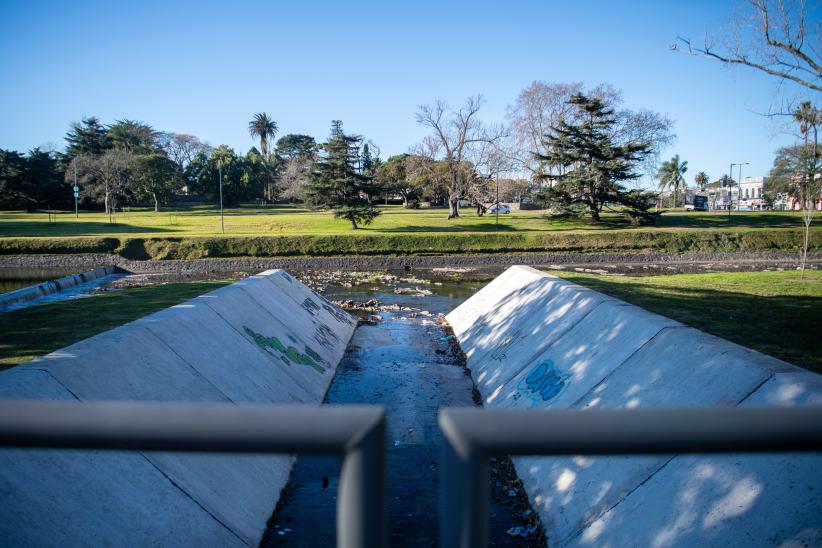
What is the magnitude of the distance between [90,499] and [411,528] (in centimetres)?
302

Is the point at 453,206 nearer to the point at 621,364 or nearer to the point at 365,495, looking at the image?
the point at 621,364

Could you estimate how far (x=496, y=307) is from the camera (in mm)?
13062

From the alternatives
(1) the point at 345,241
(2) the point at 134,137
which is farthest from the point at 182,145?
(1) the point at 345,241

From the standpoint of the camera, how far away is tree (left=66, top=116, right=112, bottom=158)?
2682 inches

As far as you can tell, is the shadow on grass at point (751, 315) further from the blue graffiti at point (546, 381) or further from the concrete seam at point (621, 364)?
the blue graffiti at point (546, 381)

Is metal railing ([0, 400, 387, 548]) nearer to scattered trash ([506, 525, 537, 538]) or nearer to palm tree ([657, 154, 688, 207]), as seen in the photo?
scattered trash ([506, 525, 537, 538])

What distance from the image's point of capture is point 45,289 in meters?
19.7

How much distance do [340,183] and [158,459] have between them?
35209mm

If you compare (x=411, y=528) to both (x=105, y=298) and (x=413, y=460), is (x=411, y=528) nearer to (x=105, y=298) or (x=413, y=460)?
(x=413, y=460)

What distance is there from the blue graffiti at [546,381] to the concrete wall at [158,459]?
352 cm

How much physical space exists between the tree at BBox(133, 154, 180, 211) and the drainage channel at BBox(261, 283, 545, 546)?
4925 cm

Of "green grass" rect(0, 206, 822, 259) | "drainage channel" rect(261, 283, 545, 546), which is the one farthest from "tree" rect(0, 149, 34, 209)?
"drainage channel" rect(261, 283, 545, 546)

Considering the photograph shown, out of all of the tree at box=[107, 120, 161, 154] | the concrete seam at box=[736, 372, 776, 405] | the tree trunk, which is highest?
the tree at box=[107, 120, 161, 154]

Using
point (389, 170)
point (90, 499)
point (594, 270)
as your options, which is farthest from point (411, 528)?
point (389, 170)
